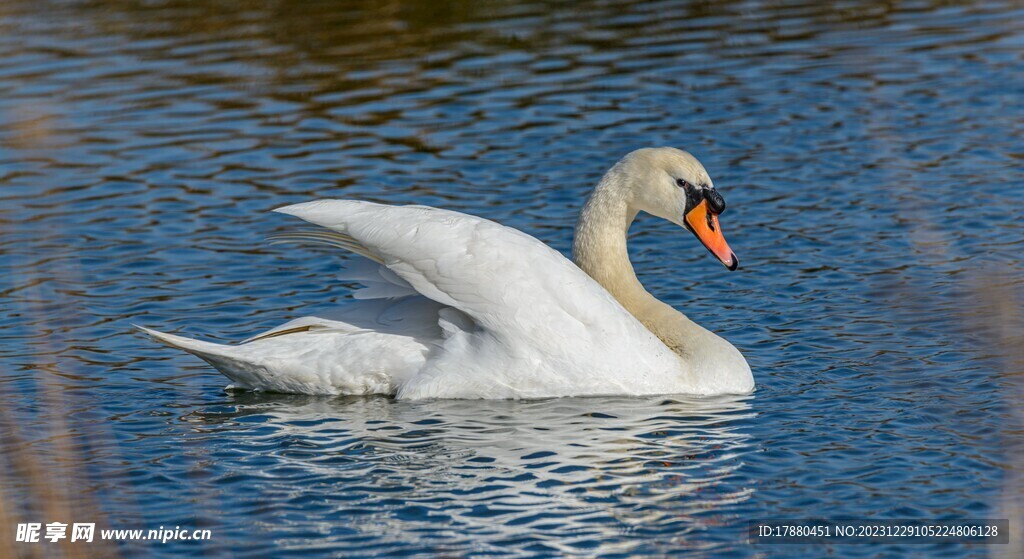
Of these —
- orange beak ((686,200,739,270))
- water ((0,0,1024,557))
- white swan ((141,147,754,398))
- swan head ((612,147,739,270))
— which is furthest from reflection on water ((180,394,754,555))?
swan head ((612,147,739,270))

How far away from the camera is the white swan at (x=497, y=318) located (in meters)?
8.73

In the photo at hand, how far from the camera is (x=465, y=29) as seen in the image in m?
20.1

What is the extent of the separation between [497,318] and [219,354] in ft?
5.50

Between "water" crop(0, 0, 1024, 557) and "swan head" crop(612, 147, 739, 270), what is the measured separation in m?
1.07

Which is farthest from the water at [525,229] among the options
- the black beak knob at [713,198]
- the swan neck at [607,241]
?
the black beak knob at [713,198]

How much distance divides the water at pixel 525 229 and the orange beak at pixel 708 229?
738mm

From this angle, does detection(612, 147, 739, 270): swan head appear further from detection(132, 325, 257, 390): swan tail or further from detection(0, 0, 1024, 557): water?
detection(132, 325, 257, 390): swan tail

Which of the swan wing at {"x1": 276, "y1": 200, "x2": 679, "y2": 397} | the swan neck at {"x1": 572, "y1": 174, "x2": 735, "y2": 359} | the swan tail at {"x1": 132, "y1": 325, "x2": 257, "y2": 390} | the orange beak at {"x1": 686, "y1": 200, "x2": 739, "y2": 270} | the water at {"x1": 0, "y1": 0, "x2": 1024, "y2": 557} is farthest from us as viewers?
the orange beak at {"x1": 686, "y1": 200, "x2": 739, "y2": 270}

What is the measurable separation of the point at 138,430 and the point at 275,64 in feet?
35.2

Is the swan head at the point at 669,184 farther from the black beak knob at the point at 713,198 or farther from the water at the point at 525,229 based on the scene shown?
the water at the point at 525,229

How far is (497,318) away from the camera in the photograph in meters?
8.74

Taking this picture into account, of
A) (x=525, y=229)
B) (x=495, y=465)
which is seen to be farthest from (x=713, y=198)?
(x=525, y=229)

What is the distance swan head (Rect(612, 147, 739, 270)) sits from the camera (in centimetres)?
951

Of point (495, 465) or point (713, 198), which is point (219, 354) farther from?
point (713, 198)
